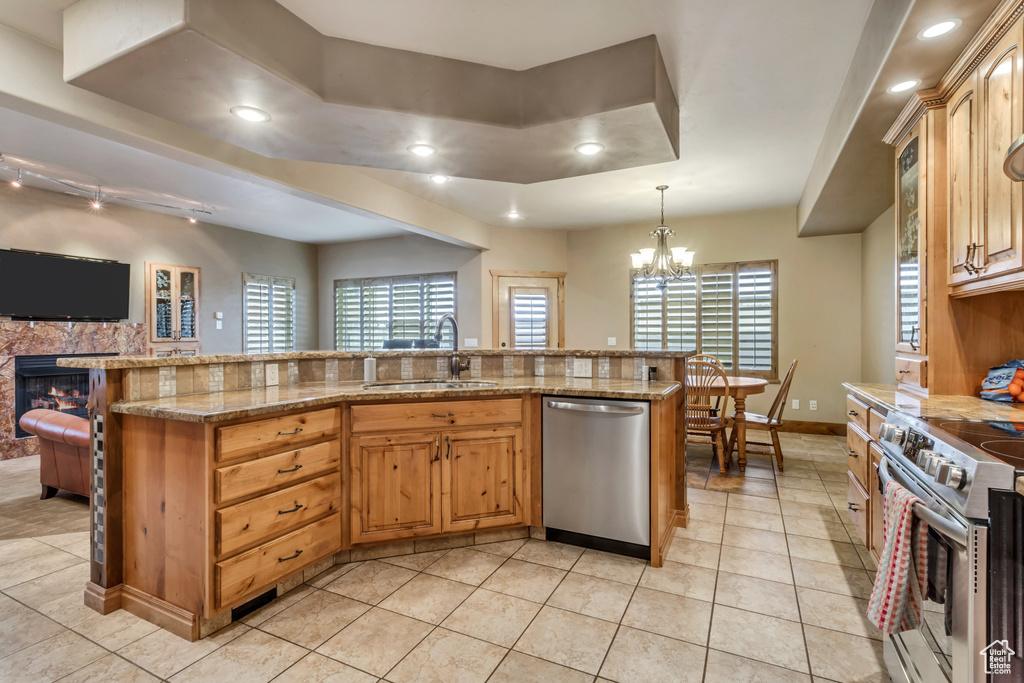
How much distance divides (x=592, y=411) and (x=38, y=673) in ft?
7.80

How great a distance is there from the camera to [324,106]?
7.78 ft

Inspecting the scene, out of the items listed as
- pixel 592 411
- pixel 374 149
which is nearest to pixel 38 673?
pixel 592 411

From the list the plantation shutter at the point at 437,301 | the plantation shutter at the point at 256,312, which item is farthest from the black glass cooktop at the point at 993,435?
the plantation shutter at the point at 256,312

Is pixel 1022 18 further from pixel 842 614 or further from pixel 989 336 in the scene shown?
pixel 842 614

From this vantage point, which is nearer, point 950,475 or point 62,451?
point 950,475

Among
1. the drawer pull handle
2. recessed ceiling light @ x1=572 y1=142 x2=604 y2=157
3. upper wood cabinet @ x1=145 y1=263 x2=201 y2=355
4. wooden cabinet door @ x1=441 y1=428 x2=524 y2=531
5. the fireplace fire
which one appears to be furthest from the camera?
upper wood cabinet @ x1=145 y1=263 x2=201 y2=355

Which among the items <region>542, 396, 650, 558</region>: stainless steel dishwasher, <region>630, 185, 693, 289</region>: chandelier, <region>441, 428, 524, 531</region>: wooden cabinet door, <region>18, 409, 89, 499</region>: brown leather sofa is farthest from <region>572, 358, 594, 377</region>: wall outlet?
<region>18, 409, 89, 499</region>: brown leather sofa

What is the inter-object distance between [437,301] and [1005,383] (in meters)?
5.98

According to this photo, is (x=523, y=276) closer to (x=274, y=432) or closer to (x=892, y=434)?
(x=274, y=432)

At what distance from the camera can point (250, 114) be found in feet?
8.00

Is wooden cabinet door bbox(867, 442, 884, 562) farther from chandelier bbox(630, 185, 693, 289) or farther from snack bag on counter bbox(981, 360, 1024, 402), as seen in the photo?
chandelier bbox(630, 185, 693, 289)

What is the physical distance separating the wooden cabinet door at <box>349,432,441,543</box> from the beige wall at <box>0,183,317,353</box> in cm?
501

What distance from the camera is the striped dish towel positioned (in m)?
1.39

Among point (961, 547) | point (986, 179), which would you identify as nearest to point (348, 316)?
point (986, 179)
